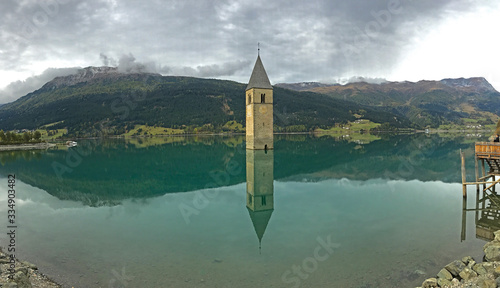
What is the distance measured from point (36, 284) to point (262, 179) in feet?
75.7

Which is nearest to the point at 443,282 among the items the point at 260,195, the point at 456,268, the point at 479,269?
the point at 456,268

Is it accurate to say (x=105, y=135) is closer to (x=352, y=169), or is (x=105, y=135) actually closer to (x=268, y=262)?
(x=352, y=169)

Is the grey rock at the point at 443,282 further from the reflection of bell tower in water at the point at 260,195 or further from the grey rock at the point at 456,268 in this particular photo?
the reflection of bell tower in water at the point at 260,195

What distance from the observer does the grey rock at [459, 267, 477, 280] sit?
10.1m

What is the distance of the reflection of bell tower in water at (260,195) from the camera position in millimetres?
17797

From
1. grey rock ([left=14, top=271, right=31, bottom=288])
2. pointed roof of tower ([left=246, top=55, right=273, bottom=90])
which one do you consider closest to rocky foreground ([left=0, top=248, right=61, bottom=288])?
grey rock ([left=14, top=271, right=31, bottom=288])

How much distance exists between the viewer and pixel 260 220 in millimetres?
18031

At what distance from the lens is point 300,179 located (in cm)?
3209

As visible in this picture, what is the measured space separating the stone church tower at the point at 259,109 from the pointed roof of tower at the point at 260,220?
42.2m

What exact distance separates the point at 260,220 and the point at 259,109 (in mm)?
45253

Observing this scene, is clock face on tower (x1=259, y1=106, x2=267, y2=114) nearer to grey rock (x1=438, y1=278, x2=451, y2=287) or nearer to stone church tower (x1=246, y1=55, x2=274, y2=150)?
stone church tower (x1=246, y1=55, x2=274, y2=150)

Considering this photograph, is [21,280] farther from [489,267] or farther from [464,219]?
[464,219]

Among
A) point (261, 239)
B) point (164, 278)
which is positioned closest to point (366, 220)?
point (261, 239)

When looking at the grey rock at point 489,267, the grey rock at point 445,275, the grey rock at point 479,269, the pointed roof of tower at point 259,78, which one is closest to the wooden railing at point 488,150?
the grey rock at point 489,267
